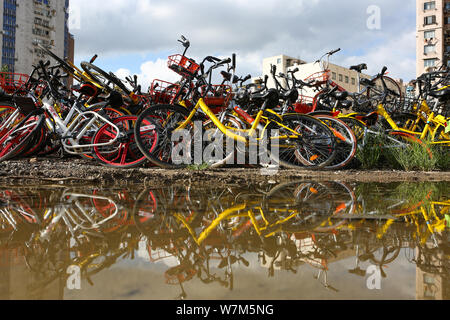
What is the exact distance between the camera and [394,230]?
1.84 metres

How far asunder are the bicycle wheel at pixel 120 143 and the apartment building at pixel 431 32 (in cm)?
5008

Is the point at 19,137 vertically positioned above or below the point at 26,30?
below

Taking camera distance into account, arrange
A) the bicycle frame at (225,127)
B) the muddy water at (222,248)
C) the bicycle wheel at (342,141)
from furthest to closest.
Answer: the bicycle wheel at (342,141) < the bicycle frame at (225,127) < the muddy water at (222,248)

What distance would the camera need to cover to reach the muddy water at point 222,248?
3.67 feet

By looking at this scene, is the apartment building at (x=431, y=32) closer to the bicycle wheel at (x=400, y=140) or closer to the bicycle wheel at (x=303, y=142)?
the bicycle wheel at (x=400, y=140)

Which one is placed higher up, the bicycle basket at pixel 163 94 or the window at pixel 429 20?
the window at pixel 429 20

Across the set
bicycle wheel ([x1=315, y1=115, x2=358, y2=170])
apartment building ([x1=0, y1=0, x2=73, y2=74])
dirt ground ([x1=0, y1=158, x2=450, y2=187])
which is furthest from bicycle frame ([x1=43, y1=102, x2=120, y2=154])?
apartment building ([x1=0, y1=0, x2=73, y2=74])

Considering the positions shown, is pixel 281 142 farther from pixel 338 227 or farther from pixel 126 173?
pixel 338 227

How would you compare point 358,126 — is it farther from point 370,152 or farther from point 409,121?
point 409,121

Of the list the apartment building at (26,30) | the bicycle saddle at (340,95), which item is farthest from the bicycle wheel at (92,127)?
the apartment building at (26,30)

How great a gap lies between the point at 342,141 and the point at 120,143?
3515 millimetres

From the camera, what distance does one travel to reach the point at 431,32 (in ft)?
156

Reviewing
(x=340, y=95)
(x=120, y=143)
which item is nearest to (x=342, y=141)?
(x=340, y=95)
